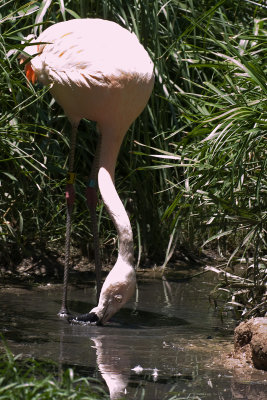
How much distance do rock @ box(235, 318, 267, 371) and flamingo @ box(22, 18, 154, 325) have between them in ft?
3.11

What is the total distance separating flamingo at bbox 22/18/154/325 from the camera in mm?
5023

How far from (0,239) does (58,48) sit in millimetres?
1413

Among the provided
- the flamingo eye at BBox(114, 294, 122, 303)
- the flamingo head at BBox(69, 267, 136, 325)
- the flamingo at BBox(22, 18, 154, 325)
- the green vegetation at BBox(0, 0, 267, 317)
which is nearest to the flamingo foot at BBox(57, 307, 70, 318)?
the flamingo at BBox(22, 18, 154, 325)

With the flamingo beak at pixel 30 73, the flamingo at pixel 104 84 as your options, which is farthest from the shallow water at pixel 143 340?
the flamingo beak at pixel 30 73

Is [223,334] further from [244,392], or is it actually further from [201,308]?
[244,392]

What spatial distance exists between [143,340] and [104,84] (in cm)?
156

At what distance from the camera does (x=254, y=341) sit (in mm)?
3902

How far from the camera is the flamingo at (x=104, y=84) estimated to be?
198 inches

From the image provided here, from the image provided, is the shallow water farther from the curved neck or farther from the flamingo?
the curved neck

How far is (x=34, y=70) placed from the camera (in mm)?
5465

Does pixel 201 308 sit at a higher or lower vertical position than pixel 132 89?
lower

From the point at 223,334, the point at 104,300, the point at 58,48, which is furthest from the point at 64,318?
the point at 58,48

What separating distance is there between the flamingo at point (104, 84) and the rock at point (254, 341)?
0.95 metres

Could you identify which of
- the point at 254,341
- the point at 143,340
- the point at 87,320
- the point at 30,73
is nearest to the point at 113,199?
the point at 87,320
